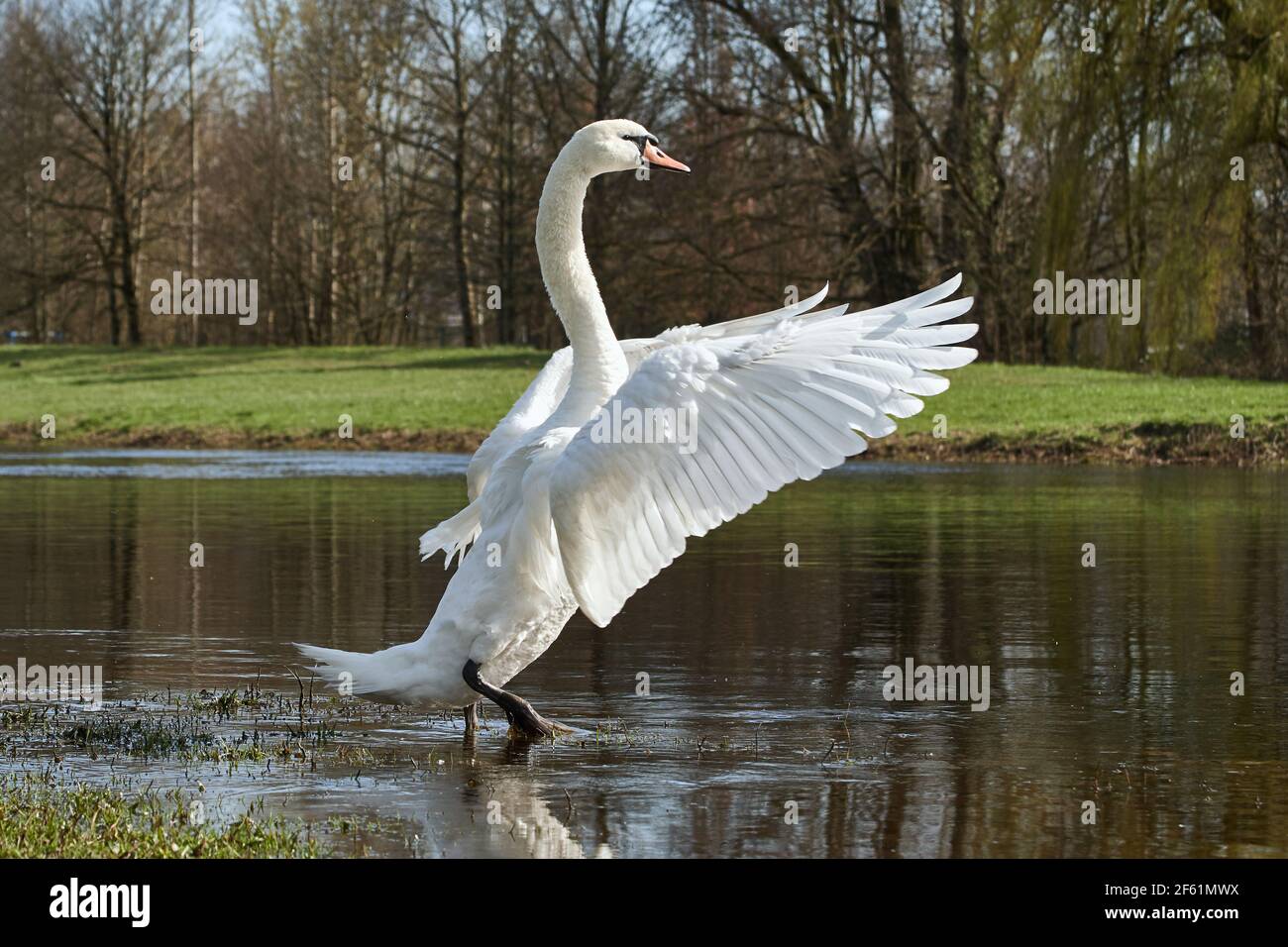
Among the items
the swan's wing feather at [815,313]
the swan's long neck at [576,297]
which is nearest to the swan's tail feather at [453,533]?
the swan's long neck at [576,297]

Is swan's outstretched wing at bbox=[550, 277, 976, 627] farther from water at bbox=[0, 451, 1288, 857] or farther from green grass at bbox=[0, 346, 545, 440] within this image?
green grass at bbox=[0, 346, 545, 440]

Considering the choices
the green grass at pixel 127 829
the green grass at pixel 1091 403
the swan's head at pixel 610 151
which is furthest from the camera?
the green grass at pixel 1091 403

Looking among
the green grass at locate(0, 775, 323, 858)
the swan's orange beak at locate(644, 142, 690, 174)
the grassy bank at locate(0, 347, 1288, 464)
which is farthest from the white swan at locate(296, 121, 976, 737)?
the grassy bank at locate(0, 347, 1288, 464)

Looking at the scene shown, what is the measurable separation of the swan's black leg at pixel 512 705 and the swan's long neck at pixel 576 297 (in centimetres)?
110

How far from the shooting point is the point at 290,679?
8.86 metres

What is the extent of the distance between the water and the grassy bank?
264 inches

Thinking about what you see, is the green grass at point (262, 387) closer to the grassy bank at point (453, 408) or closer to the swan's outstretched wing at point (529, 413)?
the grassy bank at point (453, 408)

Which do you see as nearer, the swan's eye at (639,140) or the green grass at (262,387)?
the swan's eye at (639,140)

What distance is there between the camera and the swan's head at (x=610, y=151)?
7.97 metres

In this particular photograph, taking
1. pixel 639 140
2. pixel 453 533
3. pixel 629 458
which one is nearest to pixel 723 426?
pixel 629 458

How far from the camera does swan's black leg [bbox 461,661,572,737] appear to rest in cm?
723

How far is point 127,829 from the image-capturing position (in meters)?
5.66

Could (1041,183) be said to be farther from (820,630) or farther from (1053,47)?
(820,630)

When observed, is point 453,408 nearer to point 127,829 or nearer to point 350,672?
point 350,672
